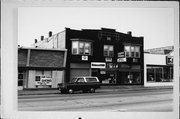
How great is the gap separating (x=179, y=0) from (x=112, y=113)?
13.9 ft

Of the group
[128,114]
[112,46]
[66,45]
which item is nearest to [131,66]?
[112,46]

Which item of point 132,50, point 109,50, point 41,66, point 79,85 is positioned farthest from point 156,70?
point 41,66

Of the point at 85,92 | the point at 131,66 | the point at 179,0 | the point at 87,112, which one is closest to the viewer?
the point at 179,0

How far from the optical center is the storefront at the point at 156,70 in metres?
18.3

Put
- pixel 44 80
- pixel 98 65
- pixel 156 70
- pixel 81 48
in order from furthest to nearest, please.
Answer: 1. pixel 156 70
2. pixel 81 48
3. pixel 98 65
4. pixel 44 80

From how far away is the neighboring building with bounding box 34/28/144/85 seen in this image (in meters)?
16.8

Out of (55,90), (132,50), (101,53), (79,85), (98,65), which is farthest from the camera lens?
(132,50)

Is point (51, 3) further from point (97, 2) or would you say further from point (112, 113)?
point (112, 113)

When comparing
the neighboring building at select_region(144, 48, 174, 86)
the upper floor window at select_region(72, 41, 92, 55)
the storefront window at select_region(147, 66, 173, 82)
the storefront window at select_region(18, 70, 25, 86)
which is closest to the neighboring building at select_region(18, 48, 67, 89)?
the storefront window at select_region(18, 70, 25, 86)

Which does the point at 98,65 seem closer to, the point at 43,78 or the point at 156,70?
the point at 43,78

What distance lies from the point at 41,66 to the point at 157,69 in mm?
8683

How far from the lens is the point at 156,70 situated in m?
19.2

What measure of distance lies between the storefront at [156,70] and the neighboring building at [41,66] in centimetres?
633

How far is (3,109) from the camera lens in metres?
8.38
